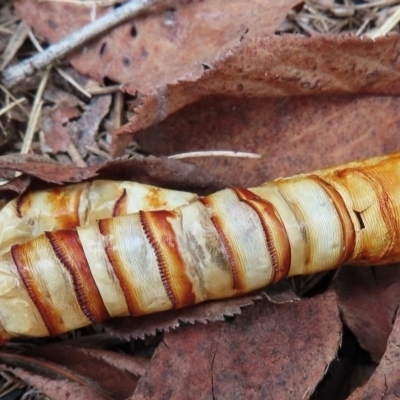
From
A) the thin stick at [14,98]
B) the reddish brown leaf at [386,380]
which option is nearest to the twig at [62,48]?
the thin stick at [14,98]

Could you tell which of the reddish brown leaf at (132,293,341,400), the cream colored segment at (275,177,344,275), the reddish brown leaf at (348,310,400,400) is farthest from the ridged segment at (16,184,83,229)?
the reddish brown leaf at (348,310,400,400)

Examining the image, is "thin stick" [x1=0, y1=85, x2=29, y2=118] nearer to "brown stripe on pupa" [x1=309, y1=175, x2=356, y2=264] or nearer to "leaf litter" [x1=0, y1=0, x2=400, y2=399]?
"leaf litter" [x1=0, y1=0, x2=400, y2=399]

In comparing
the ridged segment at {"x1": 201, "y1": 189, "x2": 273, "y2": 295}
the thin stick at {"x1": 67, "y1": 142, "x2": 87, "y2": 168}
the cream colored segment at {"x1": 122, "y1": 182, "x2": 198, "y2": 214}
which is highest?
the thin stick at {"x1": 67, "y1": 142, "x2": 87, "y2": 168}

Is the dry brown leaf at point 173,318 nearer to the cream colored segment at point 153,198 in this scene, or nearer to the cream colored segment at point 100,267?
the cream colored segment at point 100,267

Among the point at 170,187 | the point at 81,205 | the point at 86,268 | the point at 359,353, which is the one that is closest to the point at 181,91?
the point at 170,187

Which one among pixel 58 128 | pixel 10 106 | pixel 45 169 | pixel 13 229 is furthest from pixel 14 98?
pixel 13 229

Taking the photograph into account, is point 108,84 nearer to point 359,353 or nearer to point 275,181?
point 275,181

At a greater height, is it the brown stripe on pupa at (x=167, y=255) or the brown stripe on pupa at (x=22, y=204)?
the brown stripe on pupa at (x=22, y=204)
